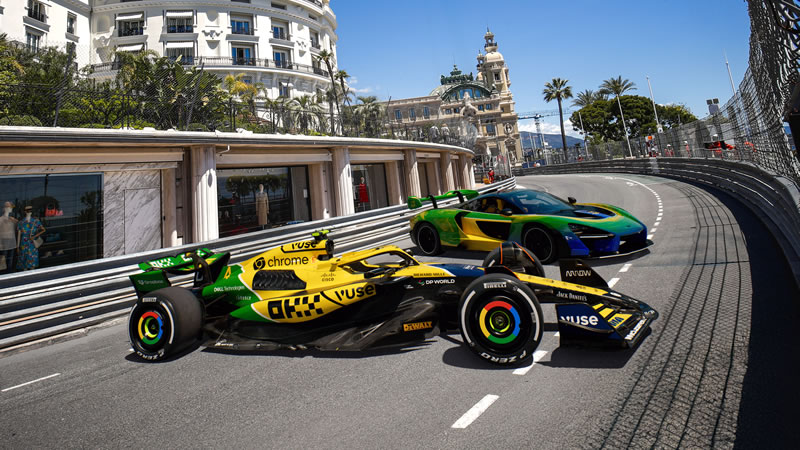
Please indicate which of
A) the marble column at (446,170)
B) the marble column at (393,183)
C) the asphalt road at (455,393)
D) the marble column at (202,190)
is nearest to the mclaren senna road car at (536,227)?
the asphalt road at (455,393)

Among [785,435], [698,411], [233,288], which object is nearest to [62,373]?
[233,288]

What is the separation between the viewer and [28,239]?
25.4ft

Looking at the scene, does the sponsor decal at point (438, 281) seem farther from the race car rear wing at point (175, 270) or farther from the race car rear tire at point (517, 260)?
the race car rear wing at point (175, 270)

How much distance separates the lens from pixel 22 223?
769cm

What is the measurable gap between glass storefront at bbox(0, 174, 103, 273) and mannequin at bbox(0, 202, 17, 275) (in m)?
0.05

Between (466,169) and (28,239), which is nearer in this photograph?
(28,239)

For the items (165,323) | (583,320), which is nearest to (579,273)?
(583,320)

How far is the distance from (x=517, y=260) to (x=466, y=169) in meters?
20.3

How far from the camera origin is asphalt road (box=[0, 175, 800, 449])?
2.26 meters

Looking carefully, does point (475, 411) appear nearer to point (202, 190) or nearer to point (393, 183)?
point (202, 190)

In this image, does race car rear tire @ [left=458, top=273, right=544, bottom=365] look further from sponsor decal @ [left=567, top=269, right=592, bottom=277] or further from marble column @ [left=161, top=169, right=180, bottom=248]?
marble column @ [left=161, top=169, right=180, bottom=248]

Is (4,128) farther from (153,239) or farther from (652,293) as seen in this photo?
(652,293)

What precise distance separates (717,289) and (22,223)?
11599 millimetres

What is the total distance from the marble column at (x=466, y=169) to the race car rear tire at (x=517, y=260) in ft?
65.4
